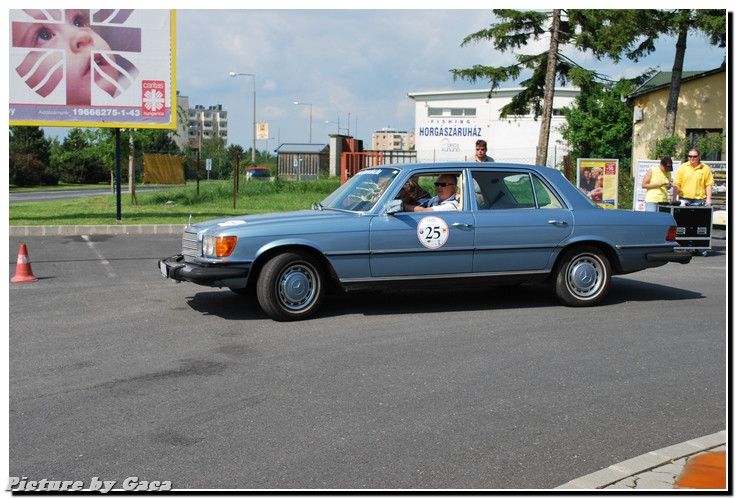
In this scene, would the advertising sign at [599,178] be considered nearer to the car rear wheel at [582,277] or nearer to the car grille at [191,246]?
the car rear wheel at [582,277]

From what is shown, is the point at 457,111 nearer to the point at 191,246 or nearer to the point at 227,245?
the point at 191,246

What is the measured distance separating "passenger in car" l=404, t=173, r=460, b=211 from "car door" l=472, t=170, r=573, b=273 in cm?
23

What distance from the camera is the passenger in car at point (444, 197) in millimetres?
8045

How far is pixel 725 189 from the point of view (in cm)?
1786

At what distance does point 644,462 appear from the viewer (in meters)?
3.94

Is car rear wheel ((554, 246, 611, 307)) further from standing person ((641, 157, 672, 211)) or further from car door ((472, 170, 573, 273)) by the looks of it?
standing person ((641, 157, 672, 211))

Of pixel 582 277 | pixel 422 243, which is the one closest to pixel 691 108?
pixel 582 277

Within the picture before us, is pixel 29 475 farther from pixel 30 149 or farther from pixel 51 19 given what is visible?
pixel 30 149

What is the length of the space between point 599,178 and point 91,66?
1206cm

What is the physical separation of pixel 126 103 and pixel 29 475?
1522 centimetres

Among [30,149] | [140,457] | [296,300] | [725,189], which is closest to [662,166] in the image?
[725,189]

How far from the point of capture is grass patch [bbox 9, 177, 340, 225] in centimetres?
1827

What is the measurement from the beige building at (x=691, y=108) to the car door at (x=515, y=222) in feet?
64.0

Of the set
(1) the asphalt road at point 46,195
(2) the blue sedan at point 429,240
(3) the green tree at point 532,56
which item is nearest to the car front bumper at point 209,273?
(2) the blue sedan at point 429,240
